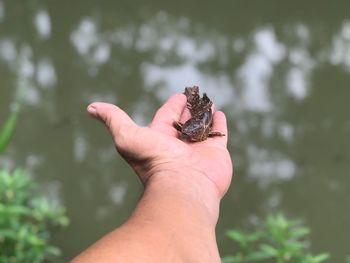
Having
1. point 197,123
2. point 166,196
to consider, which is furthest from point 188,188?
point 197,123

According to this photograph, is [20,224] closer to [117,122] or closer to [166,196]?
[117,122]

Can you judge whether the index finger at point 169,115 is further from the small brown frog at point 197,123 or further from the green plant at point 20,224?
the green plant at point 20,224

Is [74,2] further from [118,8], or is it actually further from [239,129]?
[239,129]

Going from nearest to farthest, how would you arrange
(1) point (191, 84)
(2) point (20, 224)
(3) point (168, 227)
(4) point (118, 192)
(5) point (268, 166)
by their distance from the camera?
(3) point (168, 227) → (2) point (20, 224) → (4) point (118, 192) → (5) point (268, 166) → (1) point (191, 84)

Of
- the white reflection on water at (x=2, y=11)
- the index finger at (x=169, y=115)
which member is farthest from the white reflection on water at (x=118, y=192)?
the white reflection on water at (x=2, y=11)

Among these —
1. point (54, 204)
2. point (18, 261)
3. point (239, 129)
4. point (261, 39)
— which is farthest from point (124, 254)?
point (261, 39)

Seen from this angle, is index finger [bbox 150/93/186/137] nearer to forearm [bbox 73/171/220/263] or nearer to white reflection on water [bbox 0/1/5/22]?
forearm [bbox 73/171/220/263]

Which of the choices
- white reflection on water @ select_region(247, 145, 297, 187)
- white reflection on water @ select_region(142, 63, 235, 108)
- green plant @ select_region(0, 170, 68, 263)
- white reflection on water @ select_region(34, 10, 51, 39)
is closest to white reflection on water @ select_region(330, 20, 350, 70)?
white reflection on water @ select_region(142, 63, 235, 108)
